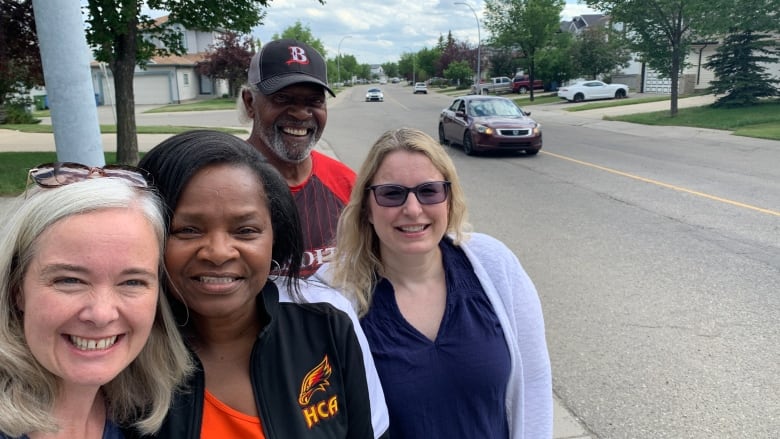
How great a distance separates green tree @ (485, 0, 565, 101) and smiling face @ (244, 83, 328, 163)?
36.6 metres

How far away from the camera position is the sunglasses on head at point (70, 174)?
1.15m

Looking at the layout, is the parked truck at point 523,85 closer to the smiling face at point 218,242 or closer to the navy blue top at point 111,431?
the smiling face at point 218,242

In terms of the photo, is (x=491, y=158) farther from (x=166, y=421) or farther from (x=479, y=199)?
(x=166, y=421)

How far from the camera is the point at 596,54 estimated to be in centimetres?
4134

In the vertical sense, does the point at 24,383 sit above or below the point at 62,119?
below

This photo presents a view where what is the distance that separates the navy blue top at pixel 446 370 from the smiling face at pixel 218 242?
0.57 meters

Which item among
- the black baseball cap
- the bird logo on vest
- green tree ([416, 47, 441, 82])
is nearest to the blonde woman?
the bird logo on vest

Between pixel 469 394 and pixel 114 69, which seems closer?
pixel 469 394

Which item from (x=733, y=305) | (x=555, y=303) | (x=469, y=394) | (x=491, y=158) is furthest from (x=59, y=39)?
(x=491, y=158)

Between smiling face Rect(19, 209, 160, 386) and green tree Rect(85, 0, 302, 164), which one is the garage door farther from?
smiling face Rect(19, 209, 160, 386)

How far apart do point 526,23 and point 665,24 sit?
52.6 ft

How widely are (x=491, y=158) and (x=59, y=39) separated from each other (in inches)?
464

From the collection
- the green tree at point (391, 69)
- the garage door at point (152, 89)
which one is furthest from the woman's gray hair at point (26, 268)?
the green tree at point (391, 69)

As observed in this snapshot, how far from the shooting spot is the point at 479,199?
30.1 feet
